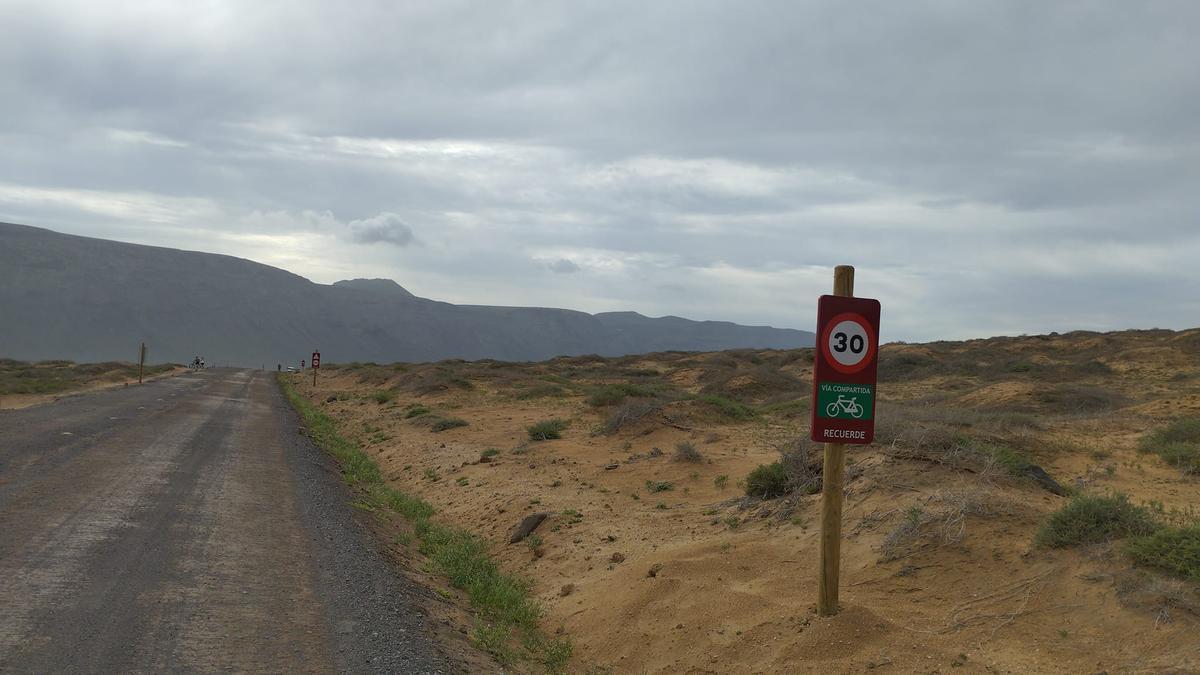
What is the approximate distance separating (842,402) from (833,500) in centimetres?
82

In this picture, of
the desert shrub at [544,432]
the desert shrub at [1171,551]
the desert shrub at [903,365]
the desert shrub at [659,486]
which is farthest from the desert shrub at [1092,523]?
the desert shrub at [903,365]

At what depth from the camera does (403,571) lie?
8977 millimetres

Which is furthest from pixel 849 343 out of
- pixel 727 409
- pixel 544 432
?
pixel 727 409

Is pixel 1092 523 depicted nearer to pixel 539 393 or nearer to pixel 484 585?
pixel 484 585

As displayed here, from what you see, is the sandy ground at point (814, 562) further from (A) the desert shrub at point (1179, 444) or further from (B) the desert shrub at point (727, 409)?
(B) the desert shrub at point (727, 409)

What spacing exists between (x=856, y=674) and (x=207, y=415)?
25.0m

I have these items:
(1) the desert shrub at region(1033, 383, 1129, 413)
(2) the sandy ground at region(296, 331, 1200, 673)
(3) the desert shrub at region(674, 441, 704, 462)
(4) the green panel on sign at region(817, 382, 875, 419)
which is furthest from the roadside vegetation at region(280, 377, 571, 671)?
(1) the desert shrub at region(1033, 383, 1129, 413)

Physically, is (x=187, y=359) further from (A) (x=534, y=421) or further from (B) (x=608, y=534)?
(B) (x=608, y=534)

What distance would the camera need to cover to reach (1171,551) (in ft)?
20.4

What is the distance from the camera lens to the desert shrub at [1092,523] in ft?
22.5

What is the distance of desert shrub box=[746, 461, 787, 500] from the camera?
34.7 feet

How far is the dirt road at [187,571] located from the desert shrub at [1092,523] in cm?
539

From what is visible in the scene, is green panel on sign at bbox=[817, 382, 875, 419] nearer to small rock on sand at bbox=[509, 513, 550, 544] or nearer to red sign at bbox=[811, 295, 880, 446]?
red sign at bbox=[811, 295, 880, 446]

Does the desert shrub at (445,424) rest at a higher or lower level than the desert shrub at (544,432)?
A: lower
